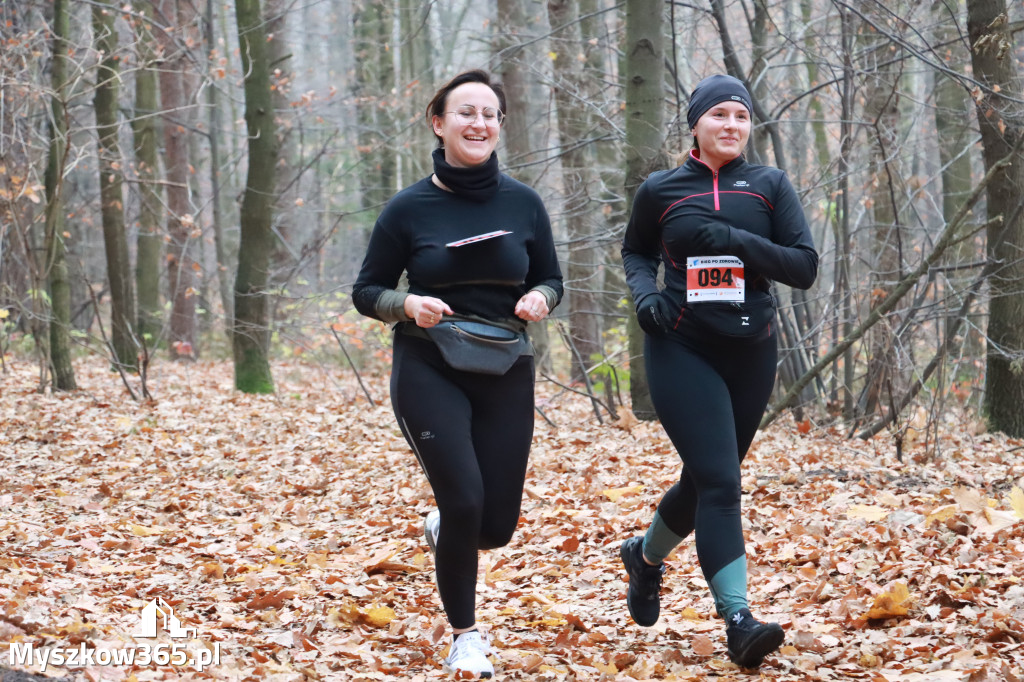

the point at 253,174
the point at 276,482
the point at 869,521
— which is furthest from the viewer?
the point at 253,174

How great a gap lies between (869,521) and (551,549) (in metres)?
1.80

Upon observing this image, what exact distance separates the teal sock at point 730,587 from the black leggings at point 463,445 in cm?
82

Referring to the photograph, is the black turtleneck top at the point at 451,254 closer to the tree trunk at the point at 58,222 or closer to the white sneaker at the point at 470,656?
the white sneaker at the point at 470,656

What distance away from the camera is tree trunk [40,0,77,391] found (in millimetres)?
11828

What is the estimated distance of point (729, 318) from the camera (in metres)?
3.87

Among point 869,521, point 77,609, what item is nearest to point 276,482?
point 77,609

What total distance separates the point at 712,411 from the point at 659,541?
0.73 metres

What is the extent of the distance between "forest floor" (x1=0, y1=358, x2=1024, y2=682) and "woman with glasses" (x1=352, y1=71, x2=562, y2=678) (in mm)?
563

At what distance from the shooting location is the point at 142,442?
386 inches

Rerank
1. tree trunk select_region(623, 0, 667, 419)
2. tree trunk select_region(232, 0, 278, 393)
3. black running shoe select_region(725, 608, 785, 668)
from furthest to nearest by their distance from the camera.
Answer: tree trunk select_region(232, 0, 278, 393)
tree trunk select_region(623, 0, 667, 419)
black running shoe select_region(725, 608, 785, 668)

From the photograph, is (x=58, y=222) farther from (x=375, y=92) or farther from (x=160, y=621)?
(x=375, y=92)

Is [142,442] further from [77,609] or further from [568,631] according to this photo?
[568,631]

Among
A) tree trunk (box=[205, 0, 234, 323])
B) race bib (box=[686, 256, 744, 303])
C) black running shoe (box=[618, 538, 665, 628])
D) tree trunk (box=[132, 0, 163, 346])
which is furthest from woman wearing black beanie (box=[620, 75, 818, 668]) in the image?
tree trunk (box=[205, 0, 234, 323])

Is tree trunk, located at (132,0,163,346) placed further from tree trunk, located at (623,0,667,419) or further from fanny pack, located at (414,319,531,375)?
fanny pack, located at (414,319,531,375)
